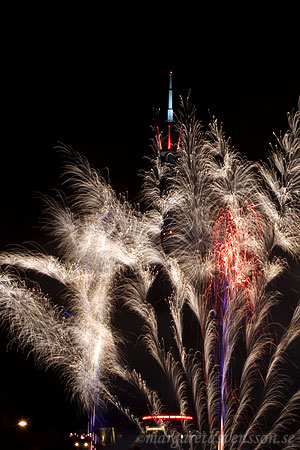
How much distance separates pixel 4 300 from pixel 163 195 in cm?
603

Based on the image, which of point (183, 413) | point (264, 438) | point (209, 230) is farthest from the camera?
point (183, 413)

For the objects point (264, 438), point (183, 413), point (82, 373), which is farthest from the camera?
point (183, 413)

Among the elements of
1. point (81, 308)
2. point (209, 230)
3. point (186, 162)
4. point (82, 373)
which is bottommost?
point (82, 373)

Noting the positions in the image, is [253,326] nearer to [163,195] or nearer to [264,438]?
[163,195]

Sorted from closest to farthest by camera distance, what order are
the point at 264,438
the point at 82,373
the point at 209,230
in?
the point at 209,230, the point at 82,373, the point at 264,438

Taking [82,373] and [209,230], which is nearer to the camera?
[209,230]

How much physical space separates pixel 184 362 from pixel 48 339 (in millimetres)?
5040

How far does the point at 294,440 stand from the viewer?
103 feet

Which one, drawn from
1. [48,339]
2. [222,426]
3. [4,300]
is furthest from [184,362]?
[4,300]

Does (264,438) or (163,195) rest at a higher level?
(163,195)

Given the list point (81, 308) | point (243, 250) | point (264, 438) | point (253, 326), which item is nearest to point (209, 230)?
point (243, 250)

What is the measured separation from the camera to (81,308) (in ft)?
80.0

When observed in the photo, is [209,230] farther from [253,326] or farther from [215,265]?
[253,326]

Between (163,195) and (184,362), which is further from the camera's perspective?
(184,362)
